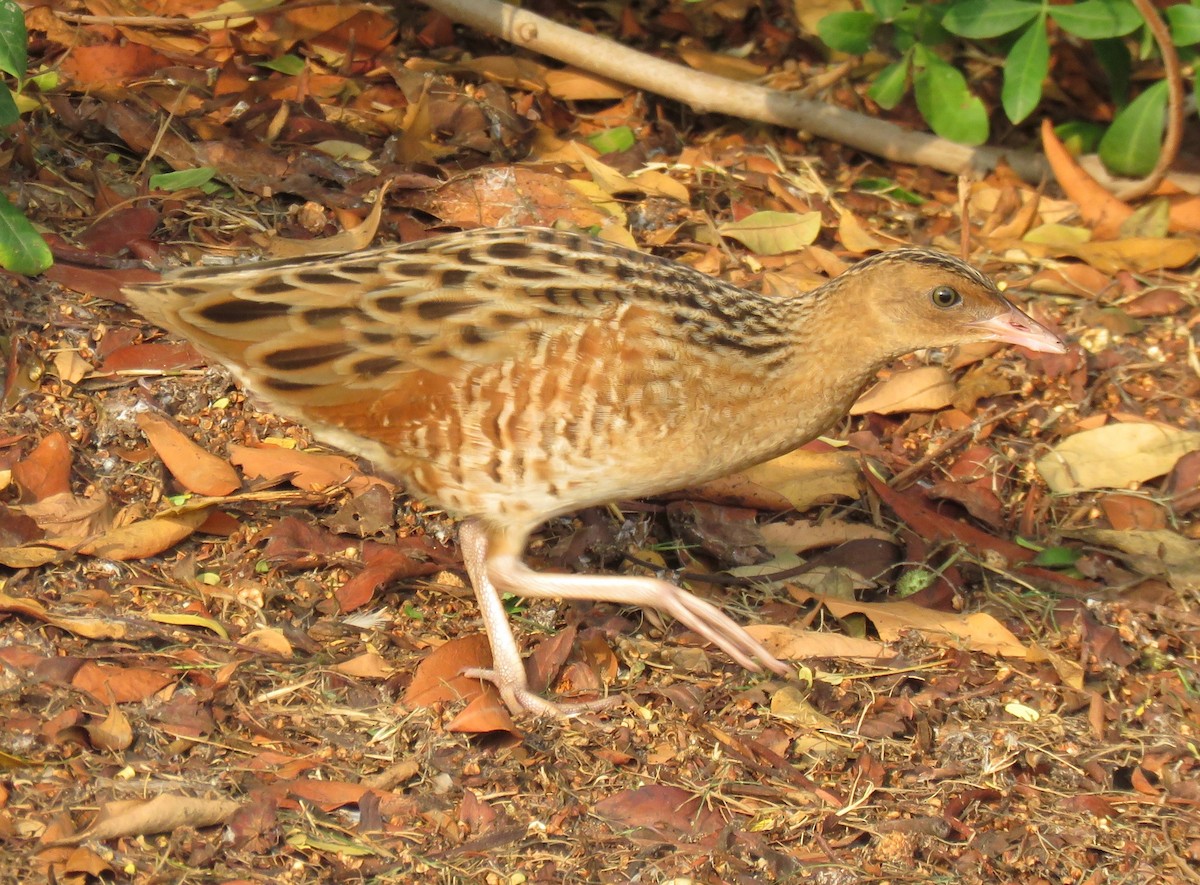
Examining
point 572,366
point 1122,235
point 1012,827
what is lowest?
point 1012,827

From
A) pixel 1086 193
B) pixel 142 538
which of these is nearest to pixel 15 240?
pixel 142 538

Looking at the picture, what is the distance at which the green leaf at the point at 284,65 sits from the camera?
22.0 ft

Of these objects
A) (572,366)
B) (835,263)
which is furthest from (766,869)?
(835,263)

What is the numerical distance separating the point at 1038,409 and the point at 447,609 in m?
2.66

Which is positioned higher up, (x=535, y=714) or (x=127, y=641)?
(x=127, y=641)

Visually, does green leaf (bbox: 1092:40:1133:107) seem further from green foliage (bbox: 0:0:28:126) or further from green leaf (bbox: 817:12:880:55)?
green foliage (bbox: 0:0:28:126)

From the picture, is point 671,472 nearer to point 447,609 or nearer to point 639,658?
point 639,658

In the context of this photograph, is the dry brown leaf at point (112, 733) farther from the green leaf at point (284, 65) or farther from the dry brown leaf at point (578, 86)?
the dry brown leaf at point (578, 86)

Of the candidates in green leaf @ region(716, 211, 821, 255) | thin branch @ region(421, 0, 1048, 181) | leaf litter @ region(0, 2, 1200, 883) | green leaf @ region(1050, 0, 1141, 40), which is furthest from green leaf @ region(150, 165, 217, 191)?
green leaf @ region(1050, 0, 1141, 40)

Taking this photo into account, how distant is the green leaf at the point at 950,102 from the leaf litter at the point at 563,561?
44 centimetres

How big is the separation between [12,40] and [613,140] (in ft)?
10.2

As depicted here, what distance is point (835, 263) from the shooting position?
257 inches

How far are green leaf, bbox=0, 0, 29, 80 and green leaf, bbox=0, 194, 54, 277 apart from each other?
1.67ft

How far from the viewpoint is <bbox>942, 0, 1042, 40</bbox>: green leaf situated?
6371 millimetres
